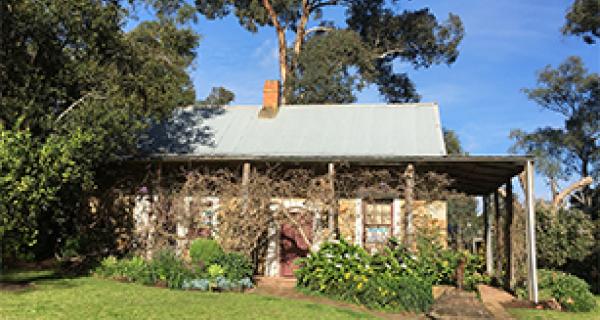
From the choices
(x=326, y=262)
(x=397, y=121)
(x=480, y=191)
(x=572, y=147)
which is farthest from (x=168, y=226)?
(x=572, y=147)

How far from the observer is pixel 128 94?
12.4 m

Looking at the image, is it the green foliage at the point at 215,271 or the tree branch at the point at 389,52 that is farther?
the tree branch at the point at 389,52

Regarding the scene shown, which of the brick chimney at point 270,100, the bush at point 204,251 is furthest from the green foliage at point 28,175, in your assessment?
the brick chimney at point 270,100

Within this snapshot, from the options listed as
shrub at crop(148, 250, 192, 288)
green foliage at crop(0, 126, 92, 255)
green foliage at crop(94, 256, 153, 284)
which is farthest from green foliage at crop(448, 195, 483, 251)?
green foliage at crop(0, 126, 92, 255)

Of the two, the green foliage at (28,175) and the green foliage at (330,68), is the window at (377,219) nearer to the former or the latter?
the green foliage at (28,175)

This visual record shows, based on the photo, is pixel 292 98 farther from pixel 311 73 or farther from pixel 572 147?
pixel 572 147

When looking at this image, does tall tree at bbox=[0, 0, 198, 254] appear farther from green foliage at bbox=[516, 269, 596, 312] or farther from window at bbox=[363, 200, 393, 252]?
green foliage at bbox=[516, 269, 596, 312]

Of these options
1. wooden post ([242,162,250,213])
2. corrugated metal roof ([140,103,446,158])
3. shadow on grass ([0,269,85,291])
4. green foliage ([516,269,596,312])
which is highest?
corrugated metal roof ([140,103,446,158])

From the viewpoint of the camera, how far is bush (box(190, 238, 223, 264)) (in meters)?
11.5

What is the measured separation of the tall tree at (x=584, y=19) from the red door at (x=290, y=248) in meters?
22.0

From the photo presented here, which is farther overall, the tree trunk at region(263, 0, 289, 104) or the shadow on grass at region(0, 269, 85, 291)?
the tree trunk at region(263, 0, 289, 104)

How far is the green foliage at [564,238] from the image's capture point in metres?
15.4

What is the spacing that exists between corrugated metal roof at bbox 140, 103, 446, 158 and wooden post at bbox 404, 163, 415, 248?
0.78 m

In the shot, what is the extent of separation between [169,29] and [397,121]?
6849 mm
